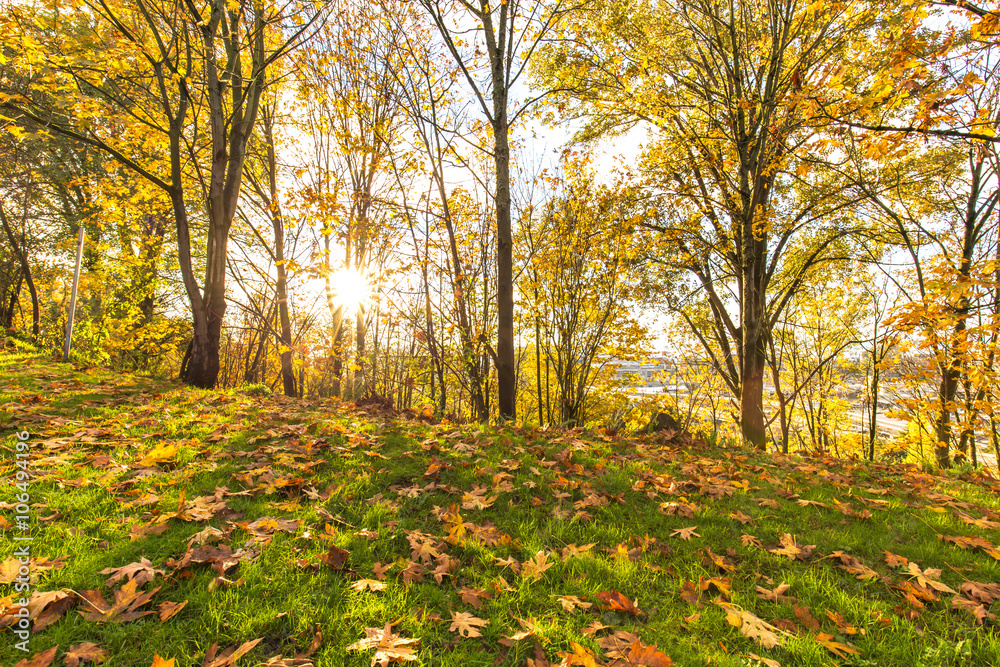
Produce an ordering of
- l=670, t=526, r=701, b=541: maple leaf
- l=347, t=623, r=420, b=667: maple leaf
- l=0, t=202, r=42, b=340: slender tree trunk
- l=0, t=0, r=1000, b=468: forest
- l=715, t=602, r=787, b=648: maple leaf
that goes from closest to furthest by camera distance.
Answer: l=347, t=623, r=420, b=667: maple leaf, l=715, t=602, r=787, b=648: maple leaf, l=670, t=526, r=701, b=541: maple leaf, l=0, t=0, r=1000, b=468: forest, l=0, t=202, r=42, b=340: slender tree trunk

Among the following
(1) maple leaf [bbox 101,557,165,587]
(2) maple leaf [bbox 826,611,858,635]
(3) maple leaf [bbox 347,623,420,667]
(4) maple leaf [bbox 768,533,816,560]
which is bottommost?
(2) maple leaf [bbox 826,611,858,635]

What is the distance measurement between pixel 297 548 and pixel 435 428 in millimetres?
2840

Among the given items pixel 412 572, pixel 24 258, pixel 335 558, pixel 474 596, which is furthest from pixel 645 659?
pixel 24 258

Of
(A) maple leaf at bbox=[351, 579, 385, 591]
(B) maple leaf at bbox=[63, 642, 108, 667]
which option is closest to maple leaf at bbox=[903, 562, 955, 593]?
(A) maple leaf at bbox=[351, 579, 385, 591]

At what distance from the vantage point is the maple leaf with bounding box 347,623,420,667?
5.26 ft

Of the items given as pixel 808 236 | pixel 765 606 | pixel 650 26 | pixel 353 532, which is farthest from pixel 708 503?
pixel 808 236

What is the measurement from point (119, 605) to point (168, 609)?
202mm

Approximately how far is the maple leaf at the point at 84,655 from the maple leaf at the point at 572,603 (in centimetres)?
186

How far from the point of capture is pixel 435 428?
5070 mm

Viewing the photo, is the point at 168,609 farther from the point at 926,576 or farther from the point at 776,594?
the point at 926,576

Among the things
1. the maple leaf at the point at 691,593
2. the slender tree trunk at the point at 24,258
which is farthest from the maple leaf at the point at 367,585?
the slender tree trunk at the point at 24,258

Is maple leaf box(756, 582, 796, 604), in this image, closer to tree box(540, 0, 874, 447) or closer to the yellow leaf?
the yellow leaf

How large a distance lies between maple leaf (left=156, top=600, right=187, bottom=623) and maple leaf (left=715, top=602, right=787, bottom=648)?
251cm

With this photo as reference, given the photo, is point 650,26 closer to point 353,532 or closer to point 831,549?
point 831,549
